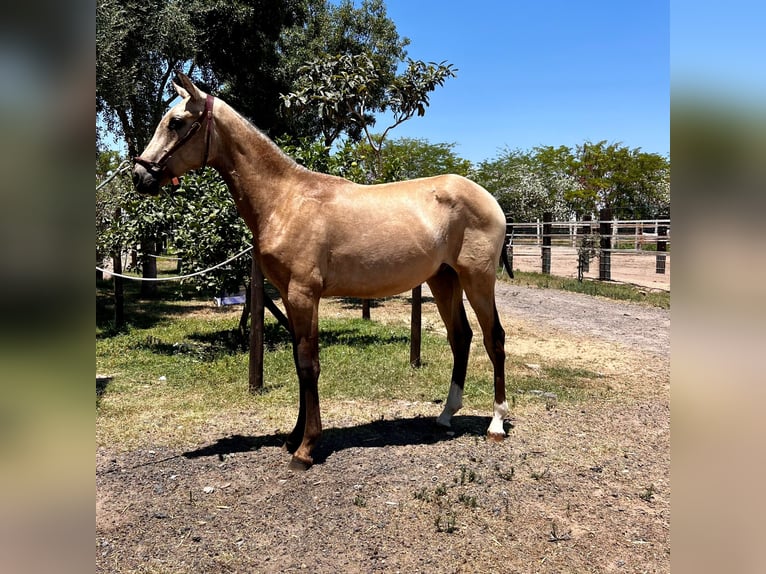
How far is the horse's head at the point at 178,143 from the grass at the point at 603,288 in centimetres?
1072

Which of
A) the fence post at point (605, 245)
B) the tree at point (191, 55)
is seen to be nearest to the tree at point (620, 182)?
the fence post at point (605, 245)

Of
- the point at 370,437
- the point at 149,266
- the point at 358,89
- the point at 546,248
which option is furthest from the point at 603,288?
the point at 149,266

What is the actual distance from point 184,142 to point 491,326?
2829 mm

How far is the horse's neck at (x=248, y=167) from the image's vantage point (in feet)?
12.4

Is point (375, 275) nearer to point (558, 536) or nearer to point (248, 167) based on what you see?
point (248, 167)

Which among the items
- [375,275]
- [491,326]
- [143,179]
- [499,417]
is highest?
[143,179]

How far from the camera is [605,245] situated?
15914 millimetres

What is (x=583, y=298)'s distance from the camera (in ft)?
42.5

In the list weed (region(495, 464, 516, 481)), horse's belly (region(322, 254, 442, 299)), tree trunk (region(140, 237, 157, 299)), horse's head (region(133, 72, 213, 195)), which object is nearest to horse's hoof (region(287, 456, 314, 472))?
horse's belly (region(322, 254, 442, 299))

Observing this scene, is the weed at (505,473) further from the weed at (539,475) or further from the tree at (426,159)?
the tree at (426,159)

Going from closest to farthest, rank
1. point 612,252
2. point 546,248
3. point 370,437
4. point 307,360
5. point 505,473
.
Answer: point 505,473 < point 307,360 < point 370,437 < point 612,252 < point 546,248

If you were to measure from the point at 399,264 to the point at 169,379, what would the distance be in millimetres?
3661

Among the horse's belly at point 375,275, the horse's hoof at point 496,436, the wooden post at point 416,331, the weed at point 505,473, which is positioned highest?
the horse's belly at point 375,275

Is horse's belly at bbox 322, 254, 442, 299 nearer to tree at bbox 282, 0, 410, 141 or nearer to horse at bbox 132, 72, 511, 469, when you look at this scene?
horse at bbox 132, 72, 511, 469
